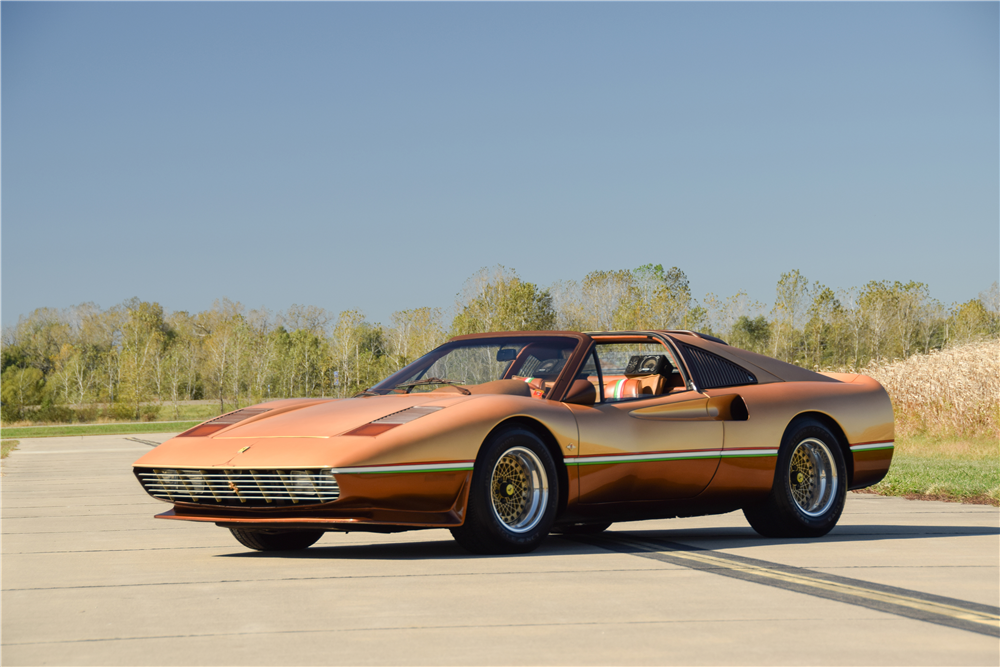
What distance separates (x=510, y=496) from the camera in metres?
6.75

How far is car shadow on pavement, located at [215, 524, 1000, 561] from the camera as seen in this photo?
691 cm

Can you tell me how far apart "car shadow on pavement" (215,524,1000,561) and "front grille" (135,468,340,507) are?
57 cm

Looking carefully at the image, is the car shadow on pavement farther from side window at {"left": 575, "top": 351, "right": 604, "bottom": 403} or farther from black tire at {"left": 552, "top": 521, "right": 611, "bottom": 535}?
side window at {"left": 575, "top": 351, "right": 604, "bottom": 403}

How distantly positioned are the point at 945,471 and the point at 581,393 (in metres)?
8.95

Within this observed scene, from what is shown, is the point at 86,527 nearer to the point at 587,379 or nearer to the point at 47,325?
the point at 587,379

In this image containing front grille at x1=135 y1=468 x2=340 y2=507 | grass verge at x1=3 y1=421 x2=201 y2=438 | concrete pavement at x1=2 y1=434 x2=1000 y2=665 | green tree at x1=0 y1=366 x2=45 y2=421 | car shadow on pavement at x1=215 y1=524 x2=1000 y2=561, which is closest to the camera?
concrete pavement at x1=2 y1=434 x2=1000 y2=665

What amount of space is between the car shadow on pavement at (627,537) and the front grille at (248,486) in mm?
570

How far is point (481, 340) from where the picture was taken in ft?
26.8

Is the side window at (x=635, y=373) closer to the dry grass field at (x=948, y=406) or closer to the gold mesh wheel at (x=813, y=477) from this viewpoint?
the gold mesh wheel at (x=813, y=477)

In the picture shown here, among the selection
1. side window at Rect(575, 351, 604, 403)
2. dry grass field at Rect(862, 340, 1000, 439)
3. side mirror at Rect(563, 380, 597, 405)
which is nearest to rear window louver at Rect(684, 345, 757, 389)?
side window at Rect(575, 351, 604, 403)

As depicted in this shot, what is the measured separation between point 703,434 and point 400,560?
7.95ft

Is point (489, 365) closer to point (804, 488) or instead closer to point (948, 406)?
point (804, 488)

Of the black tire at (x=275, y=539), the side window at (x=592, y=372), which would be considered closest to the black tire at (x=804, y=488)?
the side window at (x=592, y=372)

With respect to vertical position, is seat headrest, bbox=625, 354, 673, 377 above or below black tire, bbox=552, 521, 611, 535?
above
